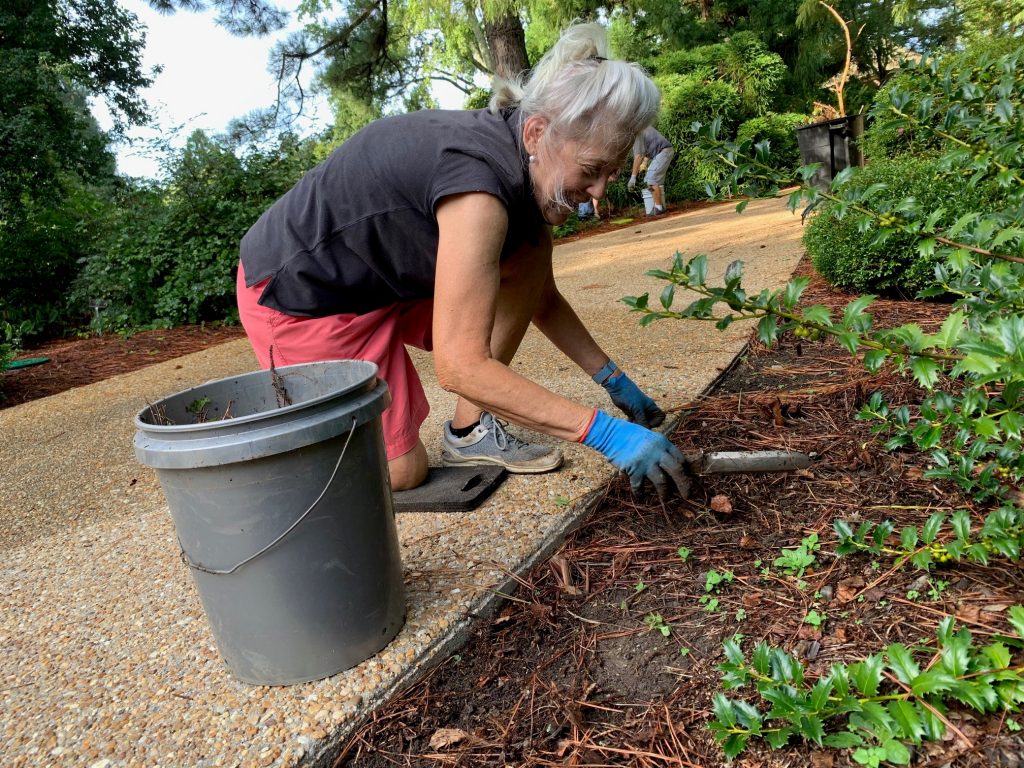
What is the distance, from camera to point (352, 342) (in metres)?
2.35

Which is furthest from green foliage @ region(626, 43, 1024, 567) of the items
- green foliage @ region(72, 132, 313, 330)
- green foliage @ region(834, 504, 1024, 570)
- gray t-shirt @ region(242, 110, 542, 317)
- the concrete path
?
green foliage @ region(72, 132, 313, 330)

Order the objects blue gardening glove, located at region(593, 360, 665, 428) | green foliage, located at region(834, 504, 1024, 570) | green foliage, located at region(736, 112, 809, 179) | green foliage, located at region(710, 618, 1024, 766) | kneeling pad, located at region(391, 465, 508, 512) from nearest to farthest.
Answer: green foliage, located at region(710, 618, 1024, 766) → green foliage, located at region(834, 504, 1024, 570) → kneeling pad, located at region(391, 465, 508, 512) → blue gardening glove, located at region(593, 360, 665, 428) → green foliage, located at region(736, 112, 809, 179)

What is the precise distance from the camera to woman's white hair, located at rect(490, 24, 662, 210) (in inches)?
70.7

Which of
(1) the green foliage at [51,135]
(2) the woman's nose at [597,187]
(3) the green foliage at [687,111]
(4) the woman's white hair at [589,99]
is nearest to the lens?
(4) the woman's white hair at [589,99]

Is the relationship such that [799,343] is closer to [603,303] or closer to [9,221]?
[603,303]

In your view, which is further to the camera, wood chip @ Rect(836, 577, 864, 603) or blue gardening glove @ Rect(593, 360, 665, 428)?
blue gardening glove @ Rect(593, 360, 665, 428)

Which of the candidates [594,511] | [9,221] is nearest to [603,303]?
[594,511]

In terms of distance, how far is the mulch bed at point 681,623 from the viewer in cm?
133

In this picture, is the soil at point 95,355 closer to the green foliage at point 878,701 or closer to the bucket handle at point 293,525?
the bucket handle at point 293,525

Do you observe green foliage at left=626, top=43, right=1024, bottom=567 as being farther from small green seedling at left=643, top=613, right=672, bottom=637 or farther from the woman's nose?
small green seedling at left=643, top=613, right=672, bottom=637

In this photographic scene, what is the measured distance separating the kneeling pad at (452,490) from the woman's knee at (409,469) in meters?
0.03

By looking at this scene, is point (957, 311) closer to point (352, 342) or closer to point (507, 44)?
point (352, 342)

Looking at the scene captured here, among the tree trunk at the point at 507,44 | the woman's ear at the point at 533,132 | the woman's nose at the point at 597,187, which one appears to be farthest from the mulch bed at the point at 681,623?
the tree trunk at the point at 507,44

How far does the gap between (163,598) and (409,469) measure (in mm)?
799
